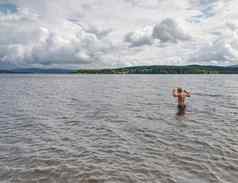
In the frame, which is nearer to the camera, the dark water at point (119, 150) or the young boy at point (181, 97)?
the dark water at point (119, 150)

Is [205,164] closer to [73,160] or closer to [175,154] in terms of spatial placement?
[175,154]

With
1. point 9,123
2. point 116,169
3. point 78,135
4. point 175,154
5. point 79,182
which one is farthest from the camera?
point 9,123

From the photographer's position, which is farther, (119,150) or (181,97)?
(181,97)

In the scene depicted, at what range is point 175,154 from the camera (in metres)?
11.5

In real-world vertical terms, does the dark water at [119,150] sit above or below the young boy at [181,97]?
below

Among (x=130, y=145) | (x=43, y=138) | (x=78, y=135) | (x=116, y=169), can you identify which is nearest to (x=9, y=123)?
(x=43, y=138)

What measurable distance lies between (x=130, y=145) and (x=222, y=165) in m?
4.90

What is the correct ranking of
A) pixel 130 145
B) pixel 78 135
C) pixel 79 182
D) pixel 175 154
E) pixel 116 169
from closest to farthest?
pixel 79 182 → pixel 116 169 → pixel 175 154 → pixel 130 145 → pixel 78 135

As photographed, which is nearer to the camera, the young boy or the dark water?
the dark water

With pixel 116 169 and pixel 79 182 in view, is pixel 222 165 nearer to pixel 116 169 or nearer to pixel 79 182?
pixel 116 169

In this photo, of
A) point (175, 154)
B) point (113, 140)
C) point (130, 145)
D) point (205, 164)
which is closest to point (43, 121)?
point (113, 140)

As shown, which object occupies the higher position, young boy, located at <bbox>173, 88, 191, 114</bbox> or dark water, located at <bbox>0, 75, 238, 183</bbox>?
young boy, located at <bbox>173, 88, 191, 114</bbox>

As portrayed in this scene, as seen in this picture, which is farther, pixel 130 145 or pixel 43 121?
pixel 43 121

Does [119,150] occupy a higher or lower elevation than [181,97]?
lower
